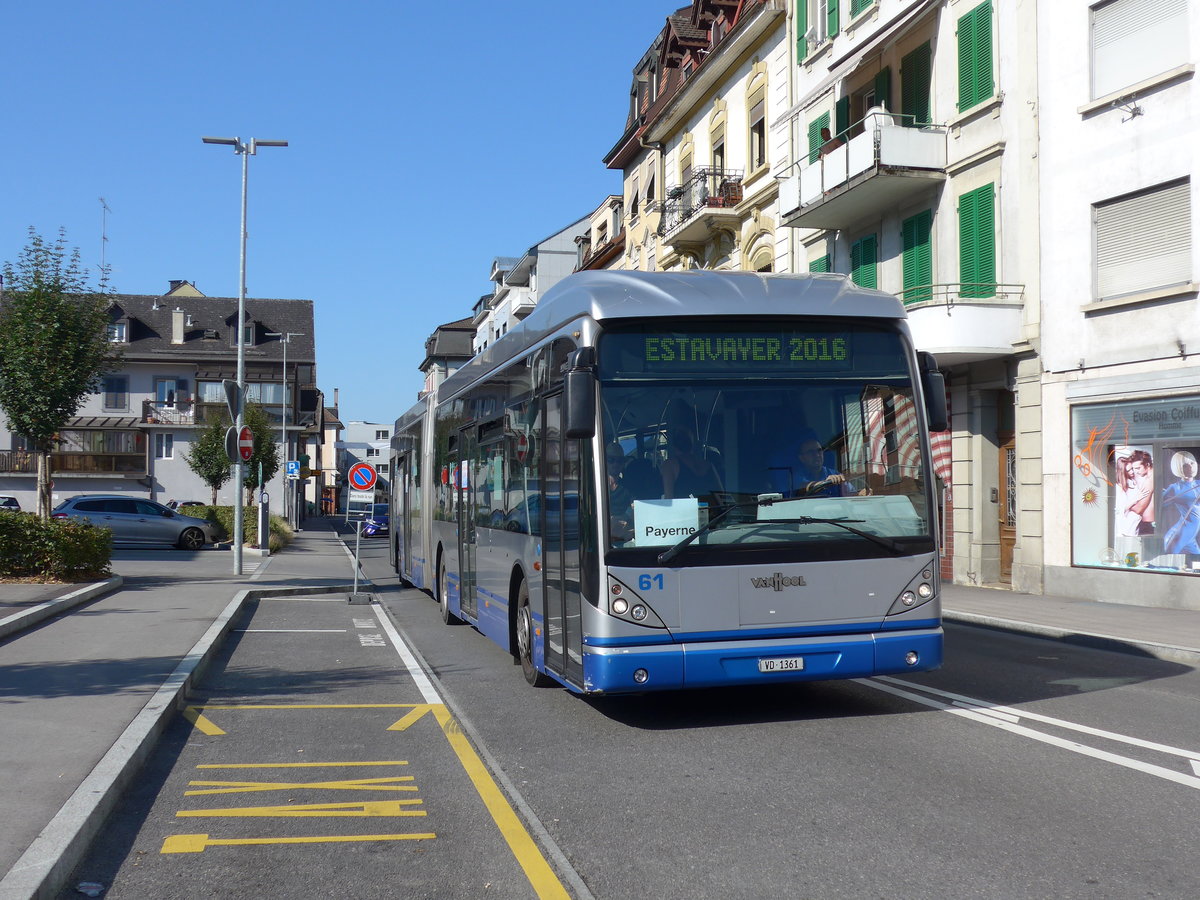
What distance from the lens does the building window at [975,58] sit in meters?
21.1

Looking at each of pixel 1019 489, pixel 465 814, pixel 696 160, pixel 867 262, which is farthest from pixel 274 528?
pixel 465 814

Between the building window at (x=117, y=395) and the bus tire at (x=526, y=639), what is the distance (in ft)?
200

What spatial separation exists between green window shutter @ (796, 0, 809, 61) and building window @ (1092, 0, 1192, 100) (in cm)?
1041

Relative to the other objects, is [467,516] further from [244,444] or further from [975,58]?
[975,58]

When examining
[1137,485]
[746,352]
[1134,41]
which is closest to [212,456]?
[1137,485]

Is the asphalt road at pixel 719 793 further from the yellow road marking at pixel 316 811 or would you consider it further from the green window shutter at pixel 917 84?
the green window shutter at pixel 917 84

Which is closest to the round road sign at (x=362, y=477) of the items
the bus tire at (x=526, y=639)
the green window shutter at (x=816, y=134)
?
the green window shutter at (x=816, y=134)

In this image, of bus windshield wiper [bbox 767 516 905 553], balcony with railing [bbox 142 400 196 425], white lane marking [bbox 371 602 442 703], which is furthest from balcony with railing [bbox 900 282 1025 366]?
balcony with railing [bbox 142 400 196 425]

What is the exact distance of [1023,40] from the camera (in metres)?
20.1

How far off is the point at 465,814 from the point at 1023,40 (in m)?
18.3

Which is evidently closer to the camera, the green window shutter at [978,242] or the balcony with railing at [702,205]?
the green window shutter at [978,242]

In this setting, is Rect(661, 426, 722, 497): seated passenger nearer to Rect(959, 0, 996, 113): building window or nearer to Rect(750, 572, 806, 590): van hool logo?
Rect(750, 572, 806, 590): van hool logo

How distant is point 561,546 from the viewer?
825 centimetres

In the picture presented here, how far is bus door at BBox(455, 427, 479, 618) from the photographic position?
12.4 m
